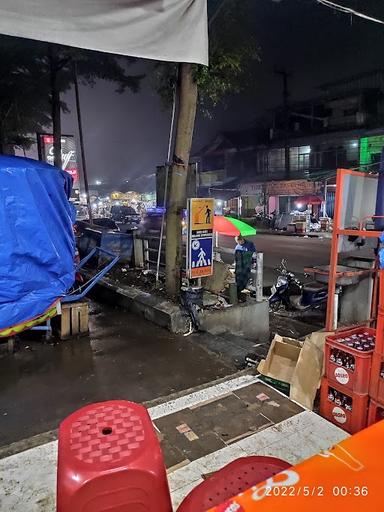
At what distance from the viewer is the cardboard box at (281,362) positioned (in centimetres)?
433

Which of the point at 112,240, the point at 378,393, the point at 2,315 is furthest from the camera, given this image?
the point at 112,240

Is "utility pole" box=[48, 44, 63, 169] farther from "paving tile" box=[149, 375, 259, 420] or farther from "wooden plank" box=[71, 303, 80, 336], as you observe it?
"paving tile" box=[149, 375, 259, 420]

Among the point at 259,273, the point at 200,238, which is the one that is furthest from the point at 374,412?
the point at 200,238

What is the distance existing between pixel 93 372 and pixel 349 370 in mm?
3251

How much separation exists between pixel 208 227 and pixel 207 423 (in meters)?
4.22

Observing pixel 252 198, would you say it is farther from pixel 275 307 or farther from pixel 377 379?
pixel 377 379

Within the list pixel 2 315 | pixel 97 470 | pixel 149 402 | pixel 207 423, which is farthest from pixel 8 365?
pixel 97 470

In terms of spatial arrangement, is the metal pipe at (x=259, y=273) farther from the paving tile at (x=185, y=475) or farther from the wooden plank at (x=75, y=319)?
the paving tile at (x=185, y=475)

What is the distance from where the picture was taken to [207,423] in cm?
350

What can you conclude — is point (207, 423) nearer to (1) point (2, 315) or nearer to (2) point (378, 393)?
(2) point (378, 393)

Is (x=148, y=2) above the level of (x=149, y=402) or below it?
above

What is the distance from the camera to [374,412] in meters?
3.39

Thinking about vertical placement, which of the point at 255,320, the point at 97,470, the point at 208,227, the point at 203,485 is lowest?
the point at 255,320

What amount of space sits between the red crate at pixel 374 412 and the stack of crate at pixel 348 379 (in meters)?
0.04
